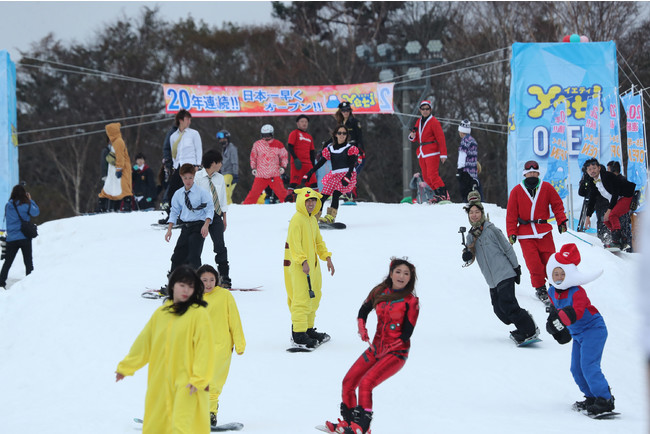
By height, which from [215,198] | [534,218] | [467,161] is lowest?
[534,218]

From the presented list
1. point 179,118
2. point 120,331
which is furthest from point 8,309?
point 179,118

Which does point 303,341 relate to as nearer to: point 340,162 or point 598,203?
point 340,162

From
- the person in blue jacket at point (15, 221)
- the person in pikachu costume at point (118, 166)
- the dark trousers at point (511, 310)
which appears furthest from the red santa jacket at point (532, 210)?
the person in pikachu costume at point (118, 166)

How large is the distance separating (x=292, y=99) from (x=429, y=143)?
311 inches

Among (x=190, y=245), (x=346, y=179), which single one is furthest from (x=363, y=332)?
(x=346, y=179)

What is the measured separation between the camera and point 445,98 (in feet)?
→ 117

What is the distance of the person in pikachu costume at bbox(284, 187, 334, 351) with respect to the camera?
8.91 m

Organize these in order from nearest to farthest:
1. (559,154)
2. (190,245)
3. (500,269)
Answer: (500,269)
(190,245)
(559,154)

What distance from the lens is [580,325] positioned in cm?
730

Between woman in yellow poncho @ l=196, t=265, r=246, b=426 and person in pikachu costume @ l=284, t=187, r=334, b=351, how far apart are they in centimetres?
204

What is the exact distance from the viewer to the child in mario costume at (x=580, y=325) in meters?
7.14

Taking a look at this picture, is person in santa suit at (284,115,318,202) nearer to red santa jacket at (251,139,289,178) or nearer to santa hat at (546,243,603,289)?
red santa jacket at (251,139,289,178)

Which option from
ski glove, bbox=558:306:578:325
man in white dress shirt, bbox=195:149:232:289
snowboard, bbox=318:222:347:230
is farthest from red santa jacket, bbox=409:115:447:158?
ski glove, bbox=558:306:578:325

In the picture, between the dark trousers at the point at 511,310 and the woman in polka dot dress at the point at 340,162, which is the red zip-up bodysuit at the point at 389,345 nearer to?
the dark trousers at the point at 511,310
